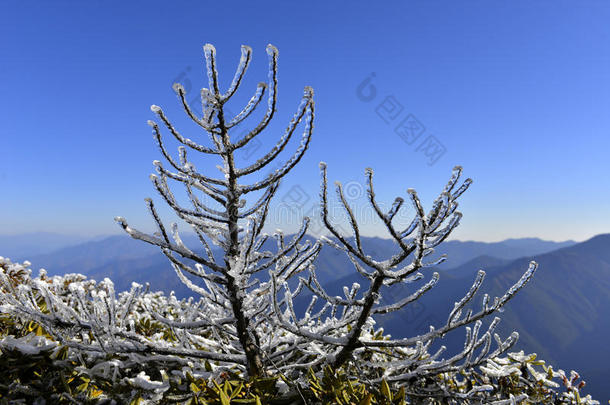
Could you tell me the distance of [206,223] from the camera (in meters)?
2.50

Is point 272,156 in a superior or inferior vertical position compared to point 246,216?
superior

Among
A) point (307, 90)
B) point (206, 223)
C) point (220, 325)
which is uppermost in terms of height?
point (307, 90)

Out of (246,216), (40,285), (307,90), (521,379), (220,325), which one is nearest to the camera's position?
(307,90)

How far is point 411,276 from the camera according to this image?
8.56 feet

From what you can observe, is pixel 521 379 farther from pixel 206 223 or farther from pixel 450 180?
pixel 206 223

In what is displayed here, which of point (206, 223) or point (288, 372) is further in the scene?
point (288, 372)

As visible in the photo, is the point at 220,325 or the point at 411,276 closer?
the point at 411,276

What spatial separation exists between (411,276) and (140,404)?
2.18m

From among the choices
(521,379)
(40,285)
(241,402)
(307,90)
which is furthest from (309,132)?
(521,379)

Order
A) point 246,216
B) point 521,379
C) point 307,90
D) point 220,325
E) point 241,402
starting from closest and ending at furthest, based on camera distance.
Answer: point 307,90 < point 241,402 < point 246,216 < point 220,325 < point 521,379

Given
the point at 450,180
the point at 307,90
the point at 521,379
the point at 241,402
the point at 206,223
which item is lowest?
the point at 521,379

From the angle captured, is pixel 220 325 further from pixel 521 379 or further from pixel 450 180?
pixel 521 379

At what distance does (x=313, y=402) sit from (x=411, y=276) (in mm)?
1165

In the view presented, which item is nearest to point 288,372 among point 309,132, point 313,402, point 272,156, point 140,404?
point 313,402
